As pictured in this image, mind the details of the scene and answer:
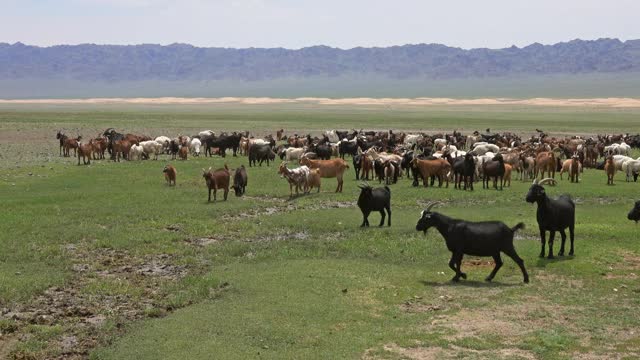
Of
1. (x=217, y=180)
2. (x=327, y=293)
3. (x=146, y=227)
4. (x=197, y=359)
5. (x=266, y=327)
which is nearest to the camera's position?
(x=197, y=359)

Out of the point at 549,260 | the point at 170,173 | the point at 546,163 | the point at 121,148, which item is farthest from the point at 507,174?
the point at 121,148

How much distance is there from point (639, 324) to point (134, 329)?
8.07 m

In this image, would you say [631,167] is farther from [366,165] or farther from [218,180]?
[218,180]

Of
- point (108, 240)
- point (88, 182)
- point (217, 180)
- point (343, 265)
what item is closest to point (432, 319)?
point (343, 265)

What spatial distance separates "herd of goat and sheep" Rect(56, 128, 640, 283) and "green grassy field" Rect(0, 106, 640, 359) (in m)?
0.77

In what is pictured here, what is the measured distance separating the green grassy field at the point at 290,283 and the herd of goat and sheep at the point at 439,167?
0.77m

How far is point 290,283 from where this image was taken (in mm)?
14570

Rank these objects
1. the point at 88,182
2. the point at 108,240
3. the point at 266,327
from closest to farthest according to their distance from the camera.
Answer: the point at 266,327 < the point at 108,240 < the point at 88,182

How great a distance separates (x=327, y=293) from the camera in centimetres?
1392

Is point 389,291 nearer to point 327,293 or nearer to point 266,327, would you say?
point 327,293

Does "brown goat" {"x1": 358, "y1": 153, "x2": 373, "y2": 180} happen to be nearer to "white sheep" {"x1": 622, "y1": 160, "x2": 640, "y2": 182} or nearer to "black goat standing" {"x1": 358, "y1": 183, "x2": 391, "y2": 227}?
"white sheep" {"x1": 622, "y1": 160, "x2": 640, "y2": 182}

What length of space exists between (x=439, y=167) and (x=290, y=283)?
15721 millimetres

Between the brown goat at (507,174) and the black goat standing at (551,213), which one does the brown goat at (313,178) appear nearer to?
the brown goat at (507,174)

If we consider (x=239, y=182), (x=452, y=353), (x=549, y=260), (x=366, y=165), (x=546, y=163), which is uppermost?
(x=546, y=163)
